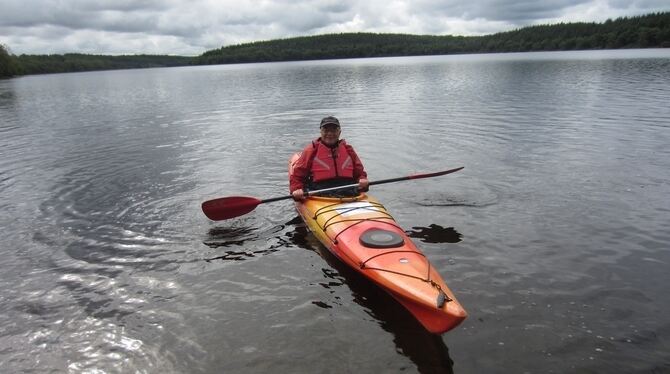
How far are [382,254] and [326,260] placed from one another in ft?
5.61

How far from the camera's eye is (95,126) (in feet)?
74.4

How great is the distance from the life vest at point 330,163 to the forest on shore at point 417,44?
94.6 m

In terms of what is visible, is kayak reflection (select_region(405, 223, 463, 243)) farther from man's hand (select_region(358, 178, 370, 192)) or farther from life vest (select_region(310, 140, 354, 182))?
life vest (select_region(310, 140, 354, 182))

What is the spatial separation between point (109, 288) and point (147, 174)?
691cm

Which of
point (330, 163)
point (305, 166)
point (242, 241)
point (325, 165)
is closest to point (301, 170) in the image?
point (305, 166)

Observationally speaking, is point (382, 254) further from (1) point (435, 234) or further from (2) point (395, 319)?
(1) point (435, 234)

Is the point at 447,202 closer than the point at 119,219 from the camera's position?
No

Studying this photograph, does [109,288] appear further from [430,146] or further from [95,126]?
[95,126]

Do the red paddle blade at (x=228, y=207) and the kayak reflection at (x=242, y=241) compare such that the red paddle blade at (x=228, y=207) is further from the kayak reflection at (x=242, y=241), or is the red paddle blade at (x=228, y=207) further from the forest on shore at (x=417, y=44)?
the forest on shore at (x=417, y=44)

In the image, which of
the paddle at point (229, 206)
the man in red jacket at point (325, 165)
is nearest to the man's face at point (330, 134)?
the man in red jacket at point (325, 165)

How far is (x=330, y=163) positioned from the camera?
9188 mm

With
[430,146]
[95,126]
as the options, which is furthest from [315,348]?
[95,126]

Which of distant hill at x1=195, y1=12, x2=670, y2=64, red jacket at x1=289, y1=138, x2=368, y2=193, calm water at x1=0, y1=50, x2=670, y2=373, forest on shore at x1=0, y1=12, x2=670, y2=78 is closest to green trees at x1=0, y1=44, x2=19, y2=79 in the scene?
forest on shore at x1=0, y1=12, x2=670, y2=78

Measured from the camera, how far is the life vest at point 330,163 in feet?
30.0
